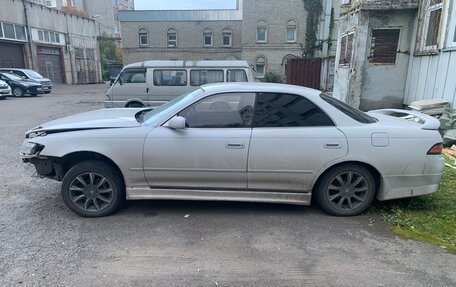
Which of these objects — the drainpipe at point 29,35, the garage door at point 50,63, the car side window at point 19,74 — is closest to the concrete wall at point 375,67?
the car side window at point 19,74

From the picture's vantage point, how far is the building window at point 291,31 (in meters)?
29.2

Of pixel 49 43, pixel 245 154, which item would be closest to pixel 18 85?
pixel 49 43

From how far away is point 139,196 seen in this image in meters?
3.89

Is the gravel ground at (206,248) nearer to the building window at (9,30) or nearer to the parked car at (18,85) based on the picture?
the parked car at (18,85)

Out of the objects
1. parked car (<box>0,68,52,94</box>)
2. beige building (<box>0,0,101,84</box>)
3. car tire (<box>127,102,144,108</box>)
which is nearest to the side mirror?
car tire (<box>127,102,144,108</box>)

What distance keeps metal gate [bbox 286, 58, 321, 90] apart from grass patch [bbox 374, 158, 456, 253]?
55.6 ft

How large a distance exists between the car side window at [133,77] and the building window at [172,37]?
22.5 metres

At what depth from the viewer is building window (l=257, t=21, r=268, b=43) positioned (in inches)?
1148

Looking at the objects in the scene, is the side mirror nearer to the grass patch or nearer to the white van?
the grass patch

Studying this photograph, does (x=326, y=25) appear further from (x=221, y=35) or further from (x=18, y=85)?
(x=18, y=85)

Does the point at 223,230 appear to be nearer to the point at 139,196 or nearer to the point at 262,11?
the point at 139,196

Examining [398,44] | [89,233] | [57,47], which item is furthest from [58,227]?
[57,47]

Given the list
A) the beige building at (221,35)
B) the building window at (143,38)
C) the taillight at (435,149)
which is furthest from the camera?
the building window at (143,38)

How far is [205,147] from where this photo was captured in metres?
3.72
